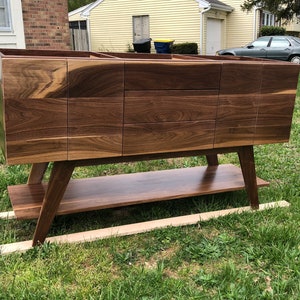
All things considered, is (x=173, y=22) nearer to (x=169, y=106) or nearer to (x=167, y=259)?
(x=169, y=106)

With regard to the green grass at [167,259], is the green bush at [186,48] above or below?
below

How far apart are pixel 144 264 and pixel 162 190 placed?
0.70 metres

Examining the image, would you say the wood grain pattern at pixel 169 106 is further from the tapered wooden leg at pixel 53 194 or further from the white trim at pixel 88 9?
the white trim at pixel 88 9

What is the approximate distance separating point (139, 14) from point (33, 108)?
19.6m

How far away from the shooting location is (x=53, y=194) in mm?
2254

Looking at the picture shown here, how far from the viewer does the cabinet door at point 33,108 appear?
192cm

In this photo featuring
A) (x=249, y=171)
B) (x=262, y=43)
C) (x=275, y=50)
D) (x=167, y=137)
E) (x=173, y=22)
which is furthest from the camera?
(x=173, y=22)

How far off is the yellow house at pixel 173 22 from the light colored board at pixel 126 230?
16.9 m

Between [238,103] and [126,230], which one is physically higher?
[238,103]

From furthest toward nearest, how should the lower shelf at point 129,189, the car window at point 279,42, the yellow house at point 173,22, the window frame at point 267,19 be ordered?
the window frame at point 267,19, the yellow house at point 173,22, the car window at point 279,42, the lower shelf at point 129,189

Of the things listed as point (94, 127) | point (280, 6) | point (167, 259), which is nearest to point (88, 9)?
point (280, 6)

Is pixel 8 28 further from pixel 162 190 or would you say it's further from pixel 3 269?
pixel 3 269

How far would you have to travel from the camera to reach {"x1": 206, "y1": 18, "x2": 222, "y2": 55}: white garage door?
63.5 feet

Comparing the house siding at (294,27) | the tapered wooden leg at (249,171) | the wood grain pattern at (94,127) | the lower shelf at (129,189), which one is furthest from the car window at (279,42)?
the wood grain pattern at (94,127)
